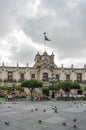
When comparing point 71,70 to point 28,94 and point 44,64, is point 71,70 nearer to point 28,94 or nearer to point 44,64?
point 44,64

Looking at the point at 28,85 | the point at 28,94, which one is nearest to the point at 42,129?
the point at 28,85

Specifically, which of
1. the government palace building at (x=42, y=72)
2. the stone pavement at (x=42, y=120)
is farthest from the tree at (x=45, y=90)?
the stone pavement at (x=42, y=120)

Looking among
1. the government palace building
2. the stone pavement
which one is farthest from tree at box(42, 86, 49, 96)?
the stone pavement

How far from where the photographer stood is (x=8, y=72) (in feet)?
216

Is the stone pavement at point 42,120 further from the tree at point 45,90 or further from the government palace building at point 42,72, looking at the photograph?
the government palace building at point 42,72

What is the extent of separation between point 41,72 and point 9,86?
860 cm

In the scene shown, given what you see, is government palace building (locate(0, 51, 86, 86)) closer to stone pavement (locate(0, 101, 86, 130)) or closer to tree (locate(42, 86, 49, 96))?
tree (locate(42, 86, 49, 96))

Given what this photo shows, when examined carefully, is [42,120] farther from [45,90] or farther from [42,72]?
[42,72]

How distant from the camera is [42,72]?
218 feet

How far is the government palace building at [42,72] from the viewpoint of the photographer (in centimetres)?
6531

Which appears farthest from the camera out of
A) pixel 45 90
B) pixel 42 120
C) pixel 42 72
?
pixel 42 72

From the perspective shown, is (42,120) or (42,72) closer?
(42,120)

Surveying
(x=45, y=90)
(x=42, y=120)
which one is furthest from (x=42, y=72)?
(x=42, y=120)

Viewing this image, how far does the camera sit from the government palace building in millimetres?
65312
